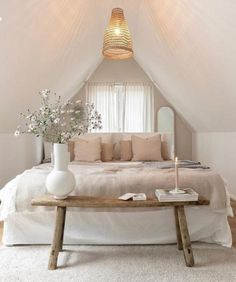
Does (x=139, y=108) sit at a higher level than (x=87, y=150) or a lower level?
higher

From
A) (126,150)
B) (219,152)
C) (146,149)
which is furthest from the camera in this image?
(219,152)

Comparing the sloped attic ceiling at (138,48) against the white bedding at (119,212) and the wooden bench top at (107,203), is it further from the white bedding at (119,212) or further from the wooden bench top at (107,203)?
the wooden bench top at (107,203)

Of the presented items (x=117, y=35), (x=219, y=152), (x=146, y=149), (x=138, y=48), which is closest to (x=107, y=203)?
(x=117, y=35)

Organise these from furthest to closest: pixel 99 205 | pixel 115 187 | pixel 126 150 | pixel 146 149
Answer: pixel 126 150 → pixel 146 149 → pixel 115 187 → pixel 99 205

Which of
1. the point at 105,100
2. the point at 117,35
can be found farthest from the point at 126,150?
the point at 117,35

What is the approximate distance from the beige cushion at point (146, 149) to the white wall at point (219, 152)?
0.99 m

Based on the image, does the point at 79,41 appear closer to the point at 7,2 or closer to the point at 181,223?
the point at 7,2

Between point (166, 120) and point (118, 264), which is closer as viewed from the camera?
point (118, 264)

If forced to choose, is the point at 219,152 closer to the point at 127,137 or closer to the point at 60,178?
the point at 127,137

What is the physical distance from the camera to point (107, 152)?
4.19m

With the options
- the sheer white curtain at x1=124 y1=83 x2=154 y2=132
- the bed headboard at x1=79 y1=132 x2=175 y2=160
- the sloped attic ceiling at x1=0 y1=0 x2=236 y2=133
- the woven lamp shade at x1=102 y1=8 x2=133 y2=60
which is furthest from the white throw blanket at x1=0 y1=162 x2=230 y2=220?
the sheer white curtain at x1=124 y1=83 x2=154 y2=132

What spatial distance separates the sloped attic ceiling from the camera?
250cm

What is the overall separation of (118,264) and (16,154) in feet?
9.32

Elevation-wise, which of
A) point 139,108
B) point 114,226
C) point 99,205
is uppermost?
point 139,108
